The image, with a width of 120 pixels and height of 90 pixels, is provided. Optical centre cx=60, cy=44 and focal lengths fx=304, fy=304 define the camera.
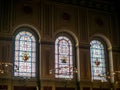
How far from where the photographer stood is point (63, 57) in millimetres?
24078

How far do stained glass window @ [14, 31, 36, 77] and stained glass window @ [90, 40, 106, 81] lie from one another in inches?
205

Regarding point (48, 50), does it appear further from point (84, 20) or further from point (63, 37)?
point (84, 20)

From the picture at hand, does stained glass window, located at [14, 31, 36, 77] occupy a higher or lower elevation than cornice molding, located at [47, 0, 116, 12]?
lower

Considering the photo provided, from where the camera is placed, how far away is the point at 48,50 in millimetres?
23531

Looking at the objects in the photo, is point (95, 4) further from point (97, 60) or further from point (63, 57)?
point (63, 57)

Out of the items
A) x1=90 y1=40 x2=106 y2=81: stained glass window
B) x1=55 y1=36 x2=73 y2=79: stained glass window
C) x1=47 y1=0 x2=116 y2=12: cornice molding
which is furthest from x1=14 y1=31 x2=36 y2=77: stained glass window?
x1=90 y1=40 x2=106 y2=81: stained glass window

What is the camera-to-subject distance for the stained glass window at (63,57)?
2389 cm

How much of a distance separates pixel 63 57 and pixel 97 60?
→ 324 cm

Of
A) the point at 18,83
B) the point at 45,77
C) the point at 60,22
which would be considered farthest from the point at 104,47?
the point at 18,83

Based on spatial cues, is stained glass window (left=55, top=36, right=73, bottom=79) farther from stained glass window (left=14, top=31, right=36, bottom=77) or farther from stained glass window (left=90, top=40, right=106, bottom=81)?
stained glass window (left=90, top=40, right=106, bottom=81)

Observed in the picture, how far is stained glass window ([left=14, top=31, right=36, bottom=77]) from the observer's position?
22609mm

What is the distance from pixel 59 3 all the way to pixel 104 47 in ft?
18.3

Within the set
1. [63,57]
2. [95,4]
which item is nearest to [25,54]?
[63,57]

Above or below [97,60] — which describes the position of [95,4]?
above
